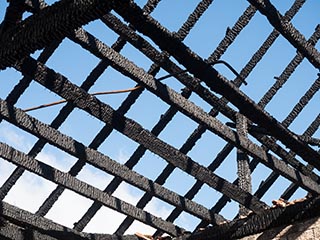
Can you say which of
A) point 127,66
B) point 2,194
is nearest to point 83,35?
point 127,66

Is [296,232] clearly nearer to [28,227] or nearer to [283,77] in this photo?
[283,77]

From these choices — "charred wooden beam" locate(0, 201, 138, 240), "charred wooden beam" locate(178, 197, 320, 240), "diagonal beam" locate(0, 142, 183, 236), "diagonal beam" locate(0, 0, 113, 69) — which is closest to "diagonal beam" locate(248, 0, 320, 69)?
"charred wooden beam" locate(178, 197, 320, 240)

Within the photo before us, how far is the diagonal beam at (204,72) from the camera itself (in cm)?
237

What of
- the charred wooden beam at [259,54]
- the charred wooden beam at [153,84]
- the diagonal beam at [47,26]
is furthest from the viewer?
the charred wooden beam at [259,54]

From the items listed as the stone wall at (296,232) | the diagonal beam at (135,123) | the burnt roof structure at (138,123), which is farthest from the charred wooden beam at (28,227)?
the stone wall at (296,232)

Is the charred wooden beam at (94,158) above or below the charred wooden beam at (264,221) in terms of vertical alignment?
above

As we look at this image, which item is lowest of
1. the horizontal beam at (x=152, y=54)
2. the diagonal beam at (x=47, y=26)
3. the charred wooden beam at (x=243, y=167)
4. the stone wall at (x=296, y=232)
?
the stone wall at (x=296, y=232)

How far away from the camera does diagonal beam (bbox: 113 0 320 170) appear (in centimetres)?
237

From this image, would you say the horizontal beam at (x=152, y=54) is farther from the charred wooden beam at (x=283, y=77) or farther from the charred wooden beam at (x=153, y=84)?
the charred wooden beam at (x=283, y=77)

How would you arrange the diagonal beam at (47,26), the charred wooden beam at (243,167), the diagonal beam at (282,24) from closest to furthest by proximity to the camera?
1. the diagonal beam at (47,26)
2. the diagonal beam at (282,24)
3. the charred wooden beam at (243,167)

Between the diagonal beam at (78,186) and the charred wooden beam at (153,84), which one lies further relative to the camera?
the diagonal beam at (78,186)

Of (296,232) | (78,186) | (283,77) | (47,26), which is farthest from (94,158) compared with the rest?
(283,77)

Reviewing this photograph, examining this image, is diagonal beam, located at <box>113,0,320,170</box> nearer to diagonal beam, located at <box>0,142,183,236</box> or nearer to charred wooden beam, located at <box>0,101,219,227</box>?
charred wooden beam, located at <box>0,101,219,227</box>

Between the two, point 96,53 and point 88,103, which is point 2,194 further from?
point 96,53
